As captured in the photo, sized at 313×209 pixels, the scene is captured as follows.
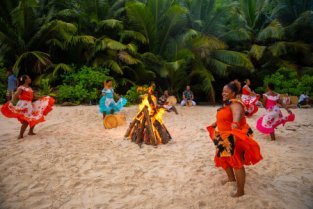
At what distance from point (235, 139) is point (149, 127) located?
2923 millimetres

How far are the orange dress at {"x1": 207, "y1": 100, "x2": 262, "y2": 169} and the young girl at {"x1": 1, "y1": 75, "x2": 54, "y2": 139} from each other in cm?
414

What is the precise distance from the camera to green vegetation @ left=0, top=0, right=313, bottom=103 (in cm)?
1226

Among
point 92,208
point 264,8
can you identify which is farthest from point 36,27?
point 264,8

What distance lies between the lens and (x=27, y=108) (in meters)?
5.92

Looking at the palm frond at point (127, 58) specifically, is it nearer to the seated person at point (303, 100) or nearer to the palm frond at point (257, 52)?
the palm frond at point (257, 52)

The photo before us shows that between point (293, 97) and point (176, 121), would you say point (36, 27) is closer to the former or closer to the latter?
point (176, 121)

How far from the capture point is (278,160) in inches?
195

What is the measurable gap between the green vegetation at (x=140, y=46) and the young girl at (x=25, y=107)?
5482 millimetres

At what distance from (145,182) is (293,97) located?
1135 centimetres

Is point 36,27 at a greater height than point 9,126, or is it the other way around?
point 36,27

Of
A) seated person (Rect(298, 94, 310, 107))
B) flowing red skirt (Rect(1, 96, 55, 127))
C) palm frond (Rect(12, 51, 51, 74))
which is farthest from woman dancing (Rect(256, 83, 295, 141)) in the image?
palm frond (Rect(12, 51, 51, 74))

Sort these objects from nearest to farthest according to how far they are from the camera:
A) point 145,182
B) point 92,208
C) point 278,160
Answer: point 92,208 < point 145,182 < point 278,160

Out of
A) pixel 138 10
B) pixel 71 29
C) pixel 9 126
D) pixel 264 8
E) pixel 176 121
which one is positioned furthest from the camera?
pixel 264 8

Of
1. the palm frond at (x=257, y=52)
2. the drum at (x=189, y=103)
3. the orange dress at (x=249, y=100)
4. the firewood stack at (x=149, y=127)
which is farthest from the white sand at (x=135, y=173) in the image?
the palm frond at (x=257, y=52)
